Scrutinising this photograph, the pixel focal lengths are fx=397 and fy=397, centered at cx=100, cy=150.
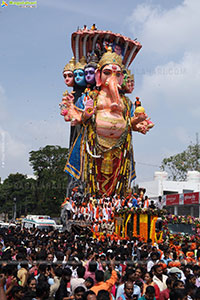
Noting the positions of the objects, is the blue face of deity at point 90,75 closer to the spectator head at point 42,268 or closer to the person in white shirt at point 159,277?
the spectator head at point 42,268

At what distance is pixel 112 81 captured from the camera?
928 inches

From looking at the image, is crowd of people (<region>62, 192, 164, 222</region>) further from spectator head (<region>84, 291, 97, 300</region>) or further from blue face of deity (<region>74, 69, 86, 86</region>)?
spectator head (<region>84, 291, 97, 300</region>)

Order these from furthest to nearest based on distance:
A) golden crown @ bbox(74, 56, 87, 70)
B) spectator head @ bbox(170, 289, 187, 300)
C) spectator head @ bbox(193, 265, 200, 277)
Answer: golden crown @ bbox(74, 56, 87, 70) < spectator head @ bbox(193, 265, 200, 277) < spectator head @ bbox(170, 289, 187, 300)

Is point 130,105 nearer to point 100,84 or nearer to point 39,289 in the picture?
point 100,84

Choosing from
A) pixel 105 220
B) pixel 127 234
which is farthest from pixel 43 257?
pixel 105 220

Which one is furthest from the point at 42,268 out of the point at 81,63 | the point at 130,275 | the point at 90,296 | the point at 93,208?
the point at 81,63

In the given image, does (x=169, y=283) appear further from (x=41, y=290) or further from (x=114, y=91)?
(x=114, y=91)

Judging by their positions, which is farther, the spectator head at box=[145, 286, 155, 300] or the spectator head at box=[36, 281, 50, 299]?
the spectator head at box=[145, 286, 155, 300]

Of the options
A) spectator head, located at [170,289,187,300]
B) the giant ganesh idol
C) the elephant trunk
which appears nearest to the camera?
spectator head, located at [170,289,187,300]

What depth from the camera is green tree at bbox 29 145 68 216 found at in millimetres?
45569

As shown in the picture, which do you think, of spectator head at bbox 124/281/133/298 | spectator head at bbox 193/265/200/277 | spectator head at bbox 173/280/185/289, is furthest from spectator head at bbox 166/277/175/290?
spectator head at bbox 193/265/200/277

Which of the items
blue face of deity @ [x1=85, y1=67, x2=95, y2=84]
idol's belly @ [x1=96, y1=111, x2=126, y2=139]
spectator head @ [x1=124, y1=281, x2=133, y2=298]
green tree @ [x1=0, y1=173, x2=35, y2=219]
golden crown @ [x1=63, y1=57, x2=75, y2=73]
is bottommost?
spectator head @ [x1=124, y1=281, x2=133, y2=298]

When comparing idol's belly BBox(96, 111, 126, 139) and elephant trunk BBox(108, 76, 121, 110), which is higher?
elephant trunk BBox(108, 76, 121, 110)

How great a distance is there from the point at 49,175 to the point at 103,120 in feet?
78.7
